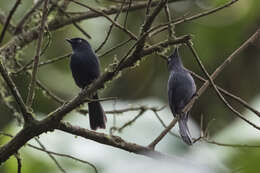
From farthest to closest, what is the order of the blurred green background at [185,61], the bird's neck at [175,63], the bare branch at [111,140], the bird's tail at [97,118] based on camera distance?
the blurred green background at [185,61], the bird's neck at [175,63], the bird's tail at [97,118], the bare branch at [111,140]

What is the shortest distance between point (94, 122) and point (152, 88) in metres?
3.83

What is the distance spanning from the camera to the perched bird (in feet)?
14.9

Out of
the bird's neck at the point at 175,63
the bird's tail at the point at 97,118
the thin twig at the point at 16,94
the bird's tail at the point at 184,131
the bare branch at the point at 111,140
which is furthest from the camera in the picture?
the bird's neck at the point at 175,63

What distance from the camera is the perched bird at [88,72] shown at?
4555 mm

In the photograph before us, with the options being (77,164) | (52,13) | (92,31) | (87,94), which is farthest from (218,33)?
(87,94)

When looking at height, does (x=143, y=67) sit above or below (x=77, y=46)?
below

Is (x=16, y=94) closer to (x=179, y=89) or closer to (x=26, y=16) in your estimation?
(x=179, y=89)

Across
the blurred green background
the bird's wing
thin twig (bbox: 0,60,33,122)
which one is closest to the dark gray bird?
the bird's wing

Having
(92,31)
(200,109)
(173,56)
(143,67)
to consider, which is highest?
(173,56)

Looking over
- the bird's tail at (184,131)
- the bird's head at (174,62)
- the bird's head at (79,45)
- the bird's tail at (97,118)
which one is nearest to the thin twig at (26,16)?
the bird's head at (79,45)

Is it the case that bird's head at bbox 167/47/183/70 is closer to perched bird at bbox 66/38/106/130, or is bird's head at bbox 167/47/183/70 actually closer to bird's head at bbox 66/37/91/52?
perched bird at bbox 66/38/106/130

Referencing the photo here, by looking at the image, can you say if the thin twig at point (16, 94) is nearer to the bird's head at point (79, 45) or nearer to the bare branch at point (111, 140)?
the bare branch at point (111, 140)

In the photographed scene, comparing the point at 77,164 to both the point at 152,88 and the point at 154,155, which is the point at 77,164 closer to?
the point at 154,155

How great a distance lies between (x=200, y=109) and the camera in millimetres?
8078
